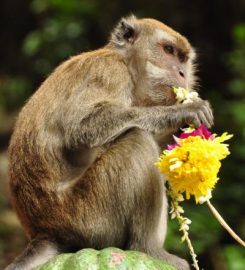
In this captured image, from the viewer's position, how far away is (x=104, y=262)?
4.96 meters

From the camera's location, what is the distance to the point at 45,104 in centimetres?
618

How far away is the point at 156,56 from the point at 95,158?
126 cm

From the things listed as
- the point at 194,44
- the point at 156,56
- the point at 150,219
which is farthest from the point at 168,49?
the point at 194,44

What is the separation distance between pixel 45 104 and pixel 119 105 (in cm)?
61

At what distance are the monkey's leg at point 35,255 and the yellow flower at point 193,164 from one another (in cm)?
109

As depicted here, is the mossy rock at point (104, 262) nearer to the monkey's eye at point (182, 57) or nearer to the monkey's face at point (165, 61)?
the monkey's face at point (165, 61)

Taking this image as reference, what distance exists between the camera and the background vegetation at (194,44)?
11164 mm

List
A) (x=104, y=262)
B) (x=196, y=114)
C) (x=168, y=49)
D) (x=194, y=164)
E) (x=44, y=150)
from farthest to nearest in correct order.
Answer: (x=168, y=49)
(x=196, y=114)
(x=44, y=150)
(x=194, y=164)
(x=104, y=262)

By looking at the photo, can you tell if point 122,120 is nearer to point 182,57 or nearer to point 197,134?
point 197,134

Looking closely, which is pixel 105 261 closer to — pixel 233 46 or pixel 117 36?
pixel 117 36

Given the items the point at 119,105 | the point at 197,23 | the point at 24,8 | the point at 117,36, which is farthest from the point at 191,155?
the point at 24,8

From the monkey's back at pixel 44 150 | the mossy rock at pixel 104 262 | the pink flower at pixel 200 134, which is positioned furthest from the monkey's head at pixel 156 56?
the mossy rock at pixel 104 262

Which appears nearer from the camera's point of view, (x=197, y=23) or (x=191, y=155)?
(x=191, y=155)

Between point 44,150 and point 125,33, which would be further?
point 125,33
